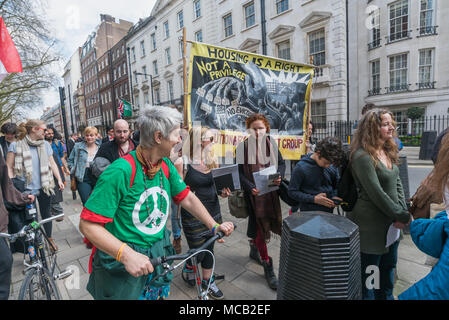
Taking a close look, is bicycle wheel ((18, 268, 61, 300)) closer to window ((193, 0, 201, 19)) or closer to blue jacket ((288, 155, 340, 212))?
blue jacket ((288, 155, 340, 212))

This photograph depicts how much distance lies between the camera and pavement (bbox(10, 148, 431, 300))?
2715 mm

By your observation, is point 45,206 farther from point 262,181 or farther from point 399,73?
point 399,73

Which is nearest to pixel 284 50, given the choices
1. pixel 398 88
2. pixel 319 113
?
pixel 319 113

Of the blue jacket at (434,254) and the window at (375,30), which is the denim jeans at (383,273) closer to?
the blue jacket at (434,254)

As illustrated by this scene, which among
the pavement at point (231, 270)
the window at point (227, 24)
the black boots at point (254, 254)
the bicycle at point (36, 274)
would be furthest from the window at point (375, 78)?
the bicycle at point (36, 274)

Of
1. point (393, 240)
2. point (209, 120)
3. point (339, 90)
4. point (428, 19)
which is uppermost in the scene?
point (428, 19)

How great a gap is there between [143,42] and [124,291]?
32878 millimetres

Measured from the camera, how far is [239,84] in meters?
4.16

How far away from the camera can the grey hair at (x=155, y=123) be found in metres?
1.47

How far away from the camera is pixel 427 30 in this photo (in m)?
14.9

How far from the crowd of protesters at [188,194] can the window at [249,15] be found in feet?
58.6

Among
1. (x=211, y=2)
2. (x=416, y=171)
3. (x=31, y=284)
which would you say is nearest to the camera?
(x=31, y=284)
